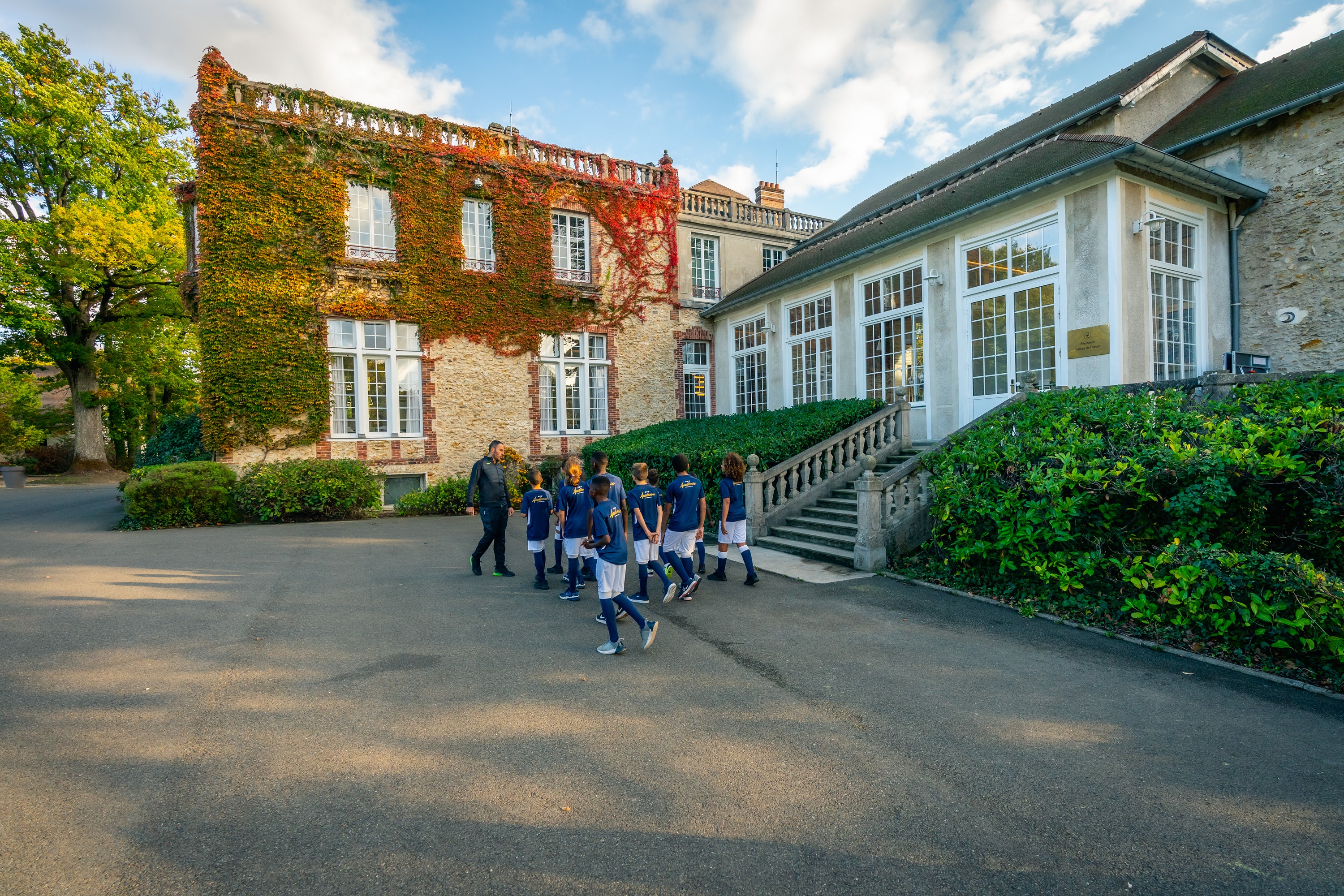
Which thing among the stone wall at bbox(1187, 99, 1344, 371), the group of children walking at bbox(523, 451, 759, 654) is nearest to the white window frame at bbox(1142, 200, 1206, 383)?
the stone wall at bbox(1187, 99, 1344, 371)

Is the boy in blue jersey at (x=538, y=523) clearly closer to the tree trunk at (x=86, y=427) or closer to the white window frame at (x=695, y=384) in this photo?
the white window frame at (x=695, y=384)

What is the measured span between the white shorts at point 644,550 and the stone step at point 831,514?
388 centimetres

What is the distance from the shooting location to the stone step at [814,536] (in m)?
9.28

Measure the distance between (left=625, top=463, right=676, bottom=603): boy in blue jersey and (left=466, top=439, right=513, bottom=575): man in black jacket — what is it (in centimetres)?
236

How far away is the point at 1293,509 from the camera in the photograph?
19.3 ft

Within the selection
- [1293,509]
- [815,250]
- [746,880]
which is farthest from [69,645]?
[815,250]

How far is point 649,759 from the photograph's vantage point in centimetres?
367

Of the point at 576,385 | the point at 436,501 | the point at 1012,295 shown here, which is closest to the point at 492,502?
the point at 436,501

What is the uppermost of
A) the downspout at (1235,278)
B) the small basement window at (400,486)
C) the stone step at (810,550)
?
the downspout at (1235,278)

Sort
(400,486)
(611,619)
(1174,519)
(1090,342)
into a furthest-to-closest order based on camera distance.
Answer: (400,486), (1090,342), (1174,519), (611,619)

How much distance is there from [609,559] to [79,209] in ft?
86.2

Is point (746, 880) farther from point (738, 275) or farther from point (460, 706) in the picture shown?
point (738, 275)

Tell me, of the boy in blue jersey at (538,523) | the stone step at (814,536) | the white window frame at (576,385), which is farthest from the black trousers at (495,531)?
the white window frame at (576,385)

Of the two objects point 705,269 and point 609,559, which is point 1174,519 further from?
point 705,269
